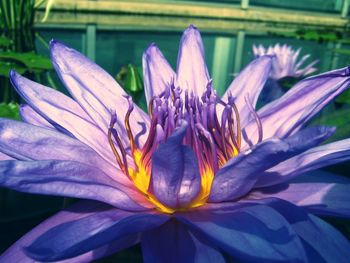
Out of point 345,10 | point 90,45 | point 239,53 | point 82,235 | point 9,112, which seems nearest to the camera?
point 82,235

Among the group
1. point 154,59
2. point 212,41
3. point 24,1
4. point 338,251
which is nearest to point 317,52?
point 212,41

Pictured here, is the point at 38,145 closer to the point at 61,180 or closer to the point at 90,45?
the point at 61,180

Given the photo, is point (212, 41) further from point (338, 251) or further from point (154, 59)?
point (338, 251)

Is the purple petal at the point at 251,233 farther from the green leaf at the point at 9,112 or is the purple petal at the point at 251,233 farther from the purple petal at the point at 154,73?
the green leaf at the point at 9,112

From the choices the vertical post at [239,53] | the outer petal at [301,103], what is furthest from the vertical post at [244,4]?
the outer petal at [301,103]

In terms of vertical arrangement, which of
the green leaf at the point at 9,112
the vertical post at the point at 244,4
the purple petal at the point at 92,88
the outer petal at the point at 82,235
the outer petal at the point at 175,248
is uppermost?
the vertical post at the point at 244,4

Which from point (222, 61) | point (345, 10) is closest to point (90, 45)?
point (222, 61)
